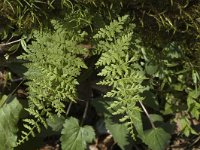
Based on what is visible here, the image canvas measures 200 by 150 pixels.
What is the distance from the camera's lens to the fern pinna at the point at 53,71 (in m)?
1.98

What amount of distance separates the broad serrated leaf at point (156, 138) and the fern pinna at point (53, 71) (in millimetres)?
634

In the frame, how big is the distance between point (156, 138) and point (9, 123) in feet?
2.89

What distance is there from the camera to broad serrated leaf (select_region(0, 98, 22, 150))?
232 cm

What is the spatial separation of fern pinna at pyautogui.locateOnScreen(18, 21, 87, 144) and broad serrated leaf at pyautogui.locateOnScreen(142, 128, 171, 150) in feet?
2.08

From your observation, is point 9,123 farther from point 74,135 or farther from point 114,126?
point 114,126

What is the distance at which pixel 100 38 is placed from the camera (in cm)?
223

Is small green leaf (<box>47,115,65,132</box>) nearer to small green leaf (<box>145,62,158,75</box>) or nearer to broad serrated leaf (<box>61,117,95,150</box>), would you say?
broad serrated leaf (<box>61,117,95,150</box>)

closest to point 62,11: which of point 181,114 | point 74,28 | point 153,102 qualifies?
point 74,28

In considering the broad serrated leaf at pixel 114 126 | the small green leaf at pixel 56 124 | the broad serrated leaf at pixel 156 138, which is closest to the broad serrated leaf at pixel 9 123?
the small green leaf at pixel 56 124

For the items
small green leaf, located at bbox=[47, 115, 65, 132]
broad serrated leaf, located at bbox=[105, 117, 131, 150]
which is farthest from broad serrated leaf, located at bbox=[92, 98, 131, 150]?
small green leaf, located at bbox=[47, 115, 65, 132]

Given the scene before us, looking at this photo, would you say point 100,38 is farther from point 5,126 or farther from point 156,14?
point 5,126

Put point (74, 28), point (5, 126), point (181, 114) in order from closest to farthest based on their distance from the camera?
1. point (74, 28)
2. point (5, 126)
3. point (181, 114)

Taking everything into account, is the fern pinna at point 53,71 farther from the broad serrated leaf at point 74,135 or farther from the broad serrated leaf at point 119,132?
the broad serrated leaf at point 119,132

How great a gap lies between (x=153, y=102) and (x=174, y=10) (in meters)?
0.60
